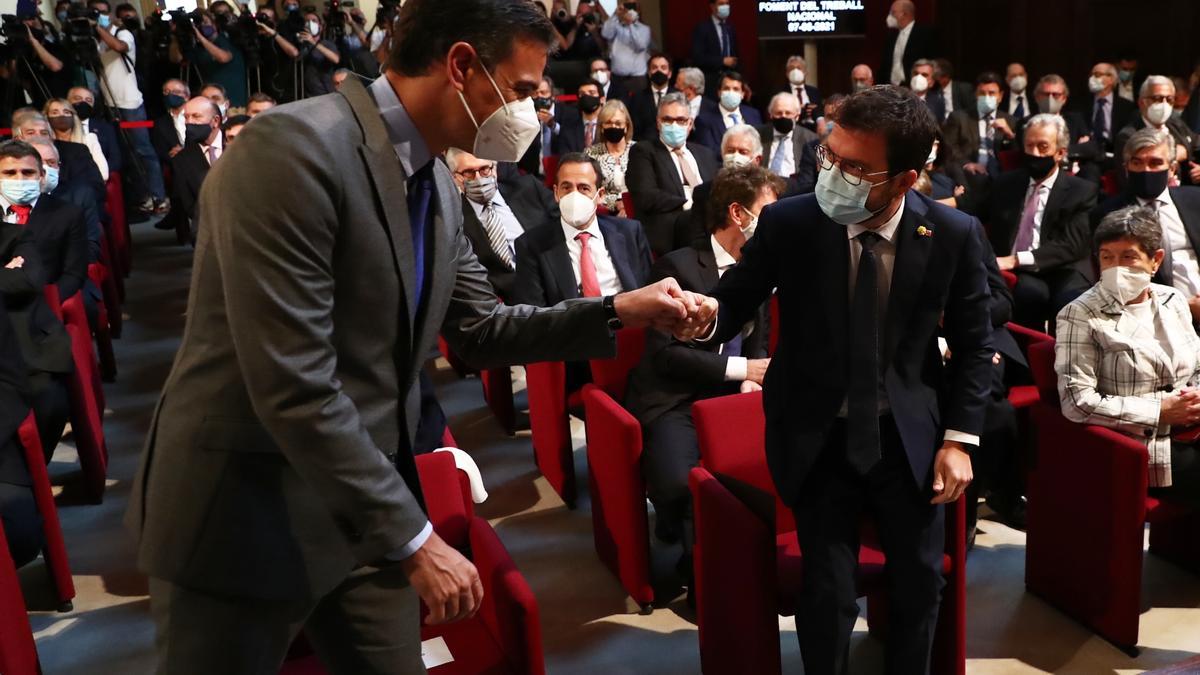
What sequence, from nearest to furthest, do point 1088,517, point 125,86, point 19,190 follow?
point 1088,517 → point 19,190 → point 125,86

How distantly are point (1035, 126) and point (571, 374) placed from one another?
245cm

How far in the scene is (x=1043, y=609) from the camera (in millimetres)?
3115

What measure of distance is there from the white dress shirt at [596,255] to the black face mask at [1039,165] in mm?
2067

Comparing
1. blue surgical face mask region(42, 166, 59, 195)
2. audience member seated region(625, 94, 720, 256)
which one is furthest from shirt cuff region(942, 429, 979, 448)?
blue surgical face mask region(42, 166, 59, 195)

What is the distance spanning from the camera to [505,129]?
1505mm

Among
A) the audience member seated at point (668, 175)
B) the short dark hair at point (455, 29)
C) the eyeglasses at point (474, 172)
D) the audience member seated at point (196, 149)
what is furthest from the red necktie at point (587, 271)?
the audience member seated at point (196, 149)

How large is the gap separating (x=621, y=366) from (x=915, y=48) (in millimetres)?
8220

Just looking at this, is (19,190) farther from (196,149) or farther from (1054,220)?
(1054,220)

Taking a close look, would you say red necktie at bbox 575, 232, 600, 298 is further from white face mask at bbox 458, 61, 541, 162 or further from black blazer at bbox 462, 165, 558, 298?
white face mask at bbox 458, 61, 541, 162

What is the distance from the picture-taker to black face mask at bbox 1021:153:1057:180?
5000 mm

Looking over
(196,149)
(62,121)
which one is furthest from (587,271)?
(62,121)

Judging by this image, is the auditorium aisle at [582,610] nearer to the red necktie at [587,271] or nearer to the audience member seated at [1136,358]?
the audience member seated at [1136,358]

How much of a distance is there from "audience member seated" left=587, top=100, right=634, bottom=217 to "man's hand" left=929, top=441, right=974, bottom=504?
13.6ft

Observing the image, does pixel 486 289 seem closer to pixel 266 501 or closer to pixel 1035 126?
pixel 266 501
